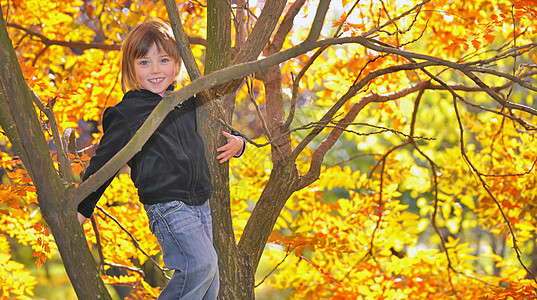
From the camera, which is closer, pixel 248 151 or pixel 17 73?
pixel 17 73

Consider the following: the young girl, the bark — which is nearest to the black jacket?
the young girl

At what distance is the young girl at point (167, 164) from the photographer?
5.22 feet

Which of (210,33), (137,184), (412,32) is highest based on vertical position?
(412,32)

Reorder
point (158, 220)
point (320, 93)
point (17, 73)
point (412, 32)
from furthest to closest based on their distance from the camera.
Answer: point (320, 93) → point (412, 32) → point (158, 220) → point (17, 73)

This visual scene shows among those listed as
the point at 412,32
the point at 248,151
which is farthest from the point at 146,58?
the point at 412,32

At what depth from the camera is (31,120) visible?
1.20 metres

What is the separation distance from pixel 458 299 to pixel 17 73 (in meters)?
3.52

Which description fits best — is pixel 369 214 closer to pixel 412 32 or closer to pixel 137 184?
pixel 412 32

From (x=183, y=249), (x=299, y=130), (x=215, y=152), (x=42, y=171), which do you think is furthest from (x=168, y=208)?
(x=299, y=130)

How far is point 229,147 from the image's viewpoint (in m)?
1.82

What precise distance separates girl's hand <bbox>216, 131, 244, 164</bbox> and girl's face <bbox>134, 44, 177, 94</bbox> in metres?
0.31

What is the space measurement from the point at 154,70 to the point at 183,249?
680 mm

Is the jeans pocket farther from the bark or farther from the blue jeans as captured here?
the bark

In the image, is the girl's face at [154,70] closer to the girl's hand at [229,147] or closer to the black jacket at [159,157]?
the black jacket at [159,157]
